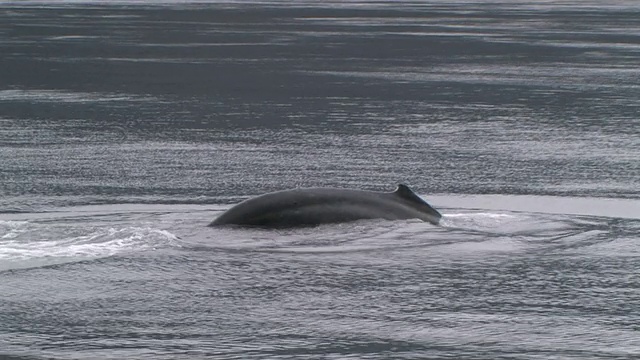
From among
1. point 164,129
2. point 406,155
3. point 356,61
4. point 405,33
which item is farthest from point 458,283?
point 405,33

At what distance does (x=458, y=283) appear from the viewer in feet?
27.7

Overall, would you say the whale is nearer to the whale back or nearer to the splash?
the whale back

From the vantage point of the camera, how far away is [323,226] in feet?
32.8

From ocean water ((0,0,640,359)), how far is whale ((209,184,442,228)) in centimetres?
13

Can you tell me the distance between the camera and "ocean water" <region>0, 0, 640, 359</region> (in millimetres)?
7336

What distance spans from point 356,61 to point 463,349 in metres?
21.0

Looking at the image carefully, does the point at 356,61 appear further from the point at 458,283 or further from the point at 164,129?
the point at 458,283

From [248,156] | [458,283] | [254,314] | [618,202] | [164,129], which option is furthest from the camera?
[164,129]

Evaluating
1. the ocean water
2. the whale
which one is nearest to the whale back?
the whale

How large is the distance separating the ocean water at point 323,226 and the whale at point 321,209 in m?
0.13

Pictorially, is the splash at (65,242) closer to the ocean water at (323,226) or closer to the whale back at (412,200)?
the ocean water at (323,226)

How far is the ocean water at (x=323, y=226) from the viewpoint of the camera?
289 inches

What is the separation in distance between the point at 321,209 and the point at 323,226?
0.15 meters

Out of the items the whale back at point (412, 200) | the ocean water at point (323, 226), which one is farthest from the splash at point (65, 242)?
the whale back at point (412, 200)
